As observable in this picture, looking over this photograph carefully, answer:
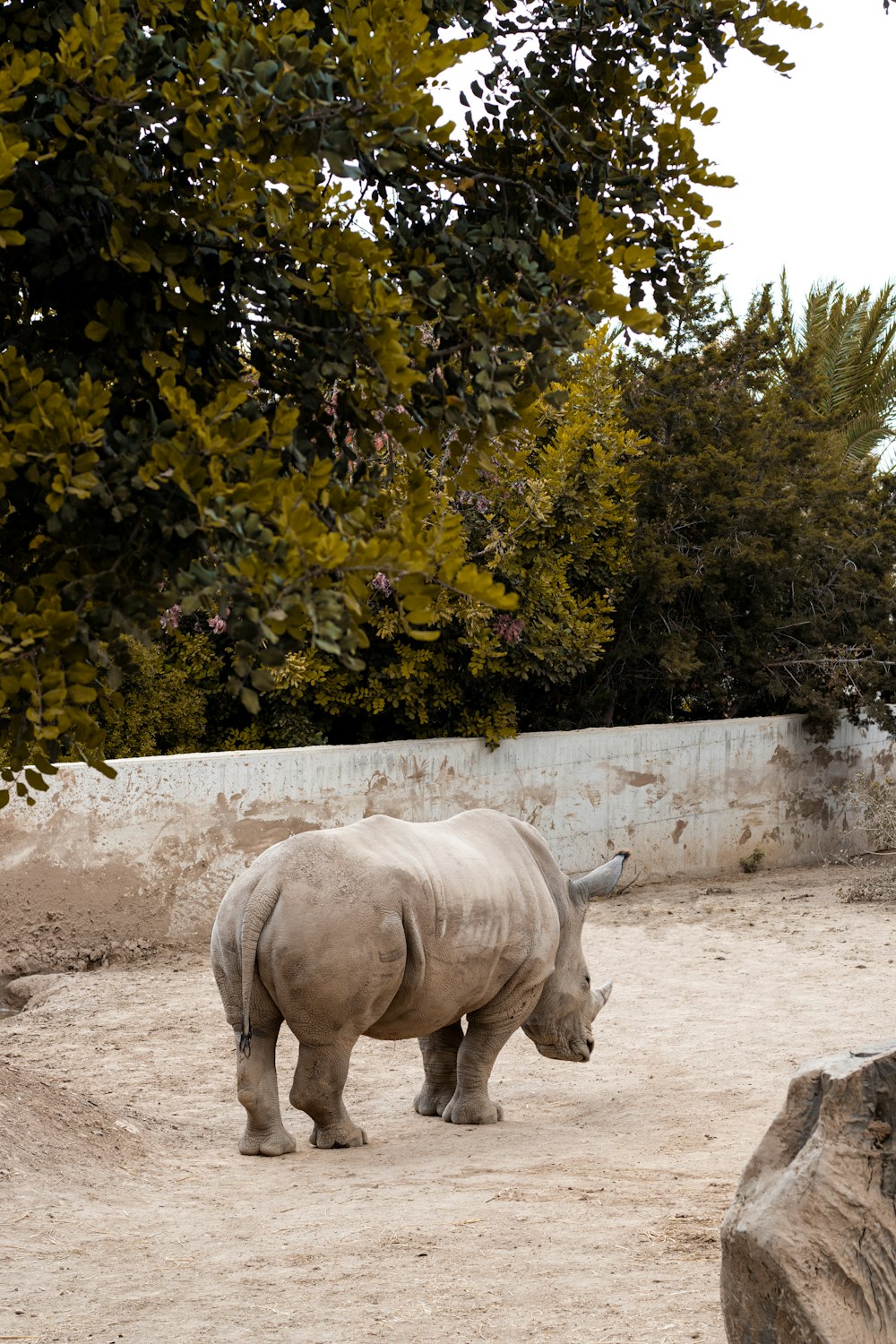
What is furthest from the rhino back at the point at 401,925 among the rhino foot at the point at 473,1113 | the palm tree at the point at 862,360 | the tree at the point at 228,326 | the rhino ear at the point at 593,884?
the palm tree at the point at 862,360

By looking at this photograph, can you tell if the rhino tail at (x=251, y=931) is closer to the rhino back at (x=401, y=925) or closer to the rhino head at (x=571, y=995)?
the rhino back at (x=401, y=925)

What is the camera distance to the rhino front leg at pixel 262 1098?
20.6 ft

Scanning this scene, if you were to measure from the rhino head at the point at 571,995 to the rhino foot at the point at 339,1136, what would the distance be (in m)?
1.19

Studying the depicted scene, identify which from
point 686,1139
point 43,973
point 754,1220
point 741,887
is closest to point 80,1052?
point 43,973

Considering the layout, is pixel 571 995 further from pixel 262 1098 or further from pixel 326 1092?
pixel 262 1098

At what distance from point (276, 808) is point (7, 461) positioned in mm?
9134

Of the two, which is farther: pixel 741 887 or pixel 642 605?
pixel 642 605

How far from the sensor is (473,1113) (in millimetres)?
6957

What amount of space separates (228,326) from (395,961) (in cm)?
375

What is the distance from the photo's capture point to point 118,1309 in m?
4.31

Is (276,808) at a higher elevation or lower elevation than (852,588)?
lower

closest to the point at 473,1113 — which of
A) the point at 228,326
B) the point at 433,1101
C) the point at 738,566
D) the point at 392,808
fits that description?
the point at 433,1101

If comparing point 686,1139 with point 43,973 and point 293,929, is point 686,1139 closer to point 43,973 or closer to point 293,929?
point 293,929

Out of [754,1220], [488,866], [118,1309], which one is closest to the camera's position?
[754,1220]
